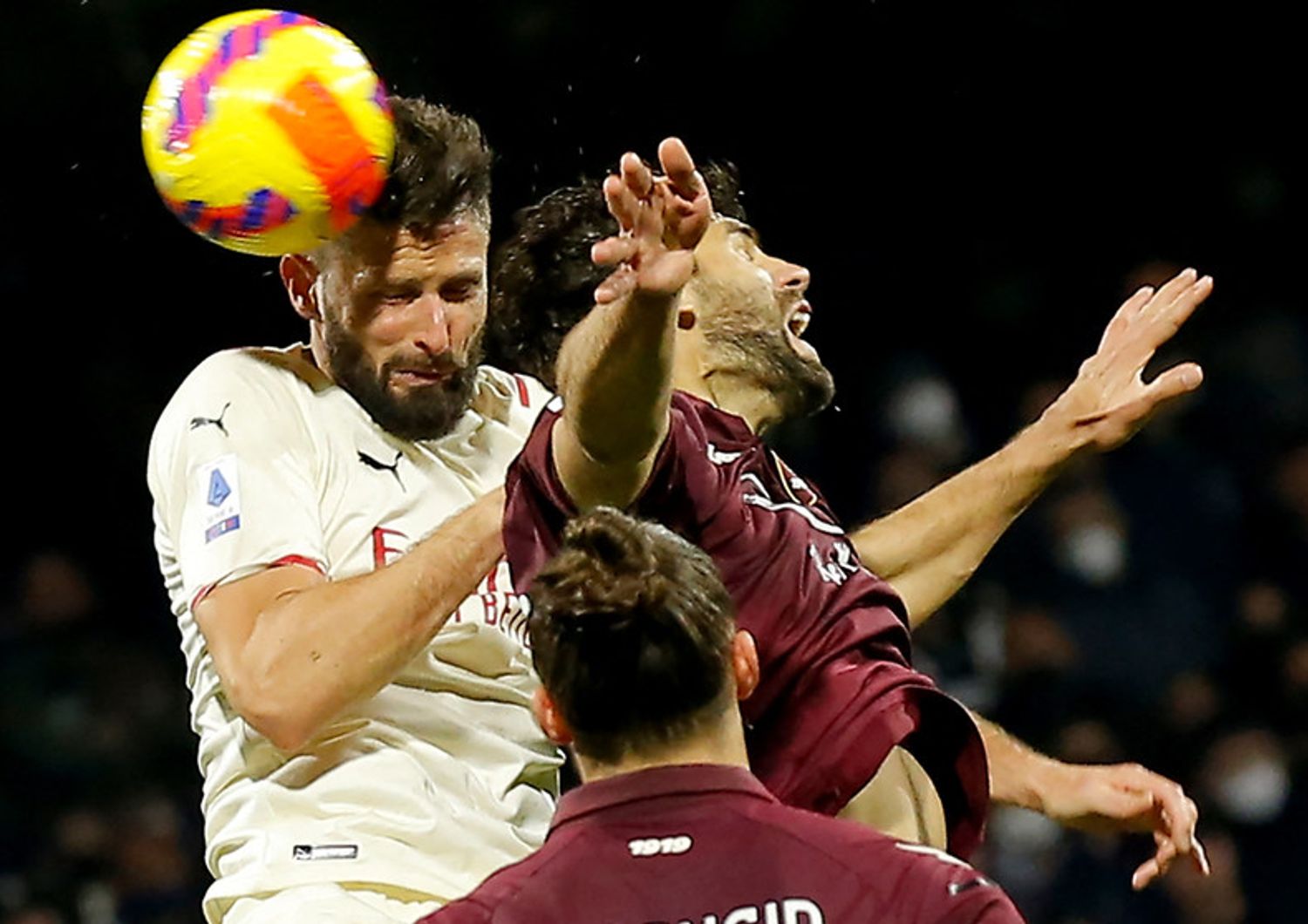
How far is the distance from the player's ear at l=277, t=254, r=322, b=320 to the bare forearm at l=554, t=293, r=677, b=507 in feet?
2.96

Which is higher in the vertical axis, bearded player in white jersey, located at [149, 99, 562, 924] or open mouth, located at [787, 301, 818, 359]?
open mouth, located at [787, 301, 818, 359]

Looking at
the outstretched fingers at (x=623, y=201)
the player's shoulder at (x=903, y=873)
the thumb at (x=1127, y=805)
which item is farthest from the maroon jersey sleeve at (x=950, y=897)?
the thumb at (x=1127, y=805)

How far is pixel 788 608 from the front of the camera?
11.0ft

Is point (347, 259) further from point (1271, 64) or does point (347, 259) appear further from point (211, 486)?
point (1271, 64)

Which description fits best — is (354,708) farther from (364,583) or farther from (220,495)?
(220,495)

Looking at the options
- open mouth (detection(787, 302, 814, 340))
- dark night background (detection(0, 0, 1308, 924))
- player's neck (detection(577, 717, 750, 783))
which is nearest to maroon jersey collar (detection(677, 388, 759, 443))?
open mouth (detection(787, 302, 814, 340))

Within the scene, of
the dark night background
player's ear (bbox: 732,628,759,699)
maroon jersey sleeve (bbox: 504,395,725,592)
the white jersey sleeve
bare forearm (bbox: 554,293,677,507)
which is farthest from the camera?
the dark night background

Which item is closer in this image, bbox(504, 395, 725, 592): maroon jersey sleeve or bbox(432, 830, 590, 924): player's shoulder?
bbox(432, 830, 590, 924): player's shoulder

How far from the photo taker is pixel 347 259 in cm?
376

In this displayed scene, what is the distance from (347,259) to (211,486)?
1.41 ft

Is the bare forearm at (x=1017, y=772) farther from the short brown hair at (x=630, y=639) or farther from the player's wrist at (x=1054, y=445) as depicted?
the short brown hair at (x=630, y=639)

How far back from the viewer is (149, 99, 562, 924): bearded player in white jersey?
3.39 meters

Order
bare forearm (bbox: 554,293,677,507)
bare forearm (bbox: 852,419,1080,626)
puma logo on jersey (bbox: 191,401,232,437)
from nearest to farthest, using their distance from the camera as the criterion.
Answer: bare forearm (bbox: 554,293,677,507), puma logo on jersey (bbox: 191,401,232,437), bare forearm (bbox: 852,419,1080,626)

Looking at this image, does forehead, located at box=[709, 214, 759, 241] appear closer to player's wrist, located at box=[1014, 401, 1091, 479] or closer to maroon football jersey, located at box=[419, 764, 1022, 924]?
player's wrist, located at box=[1014, 401, 1091, 479]
